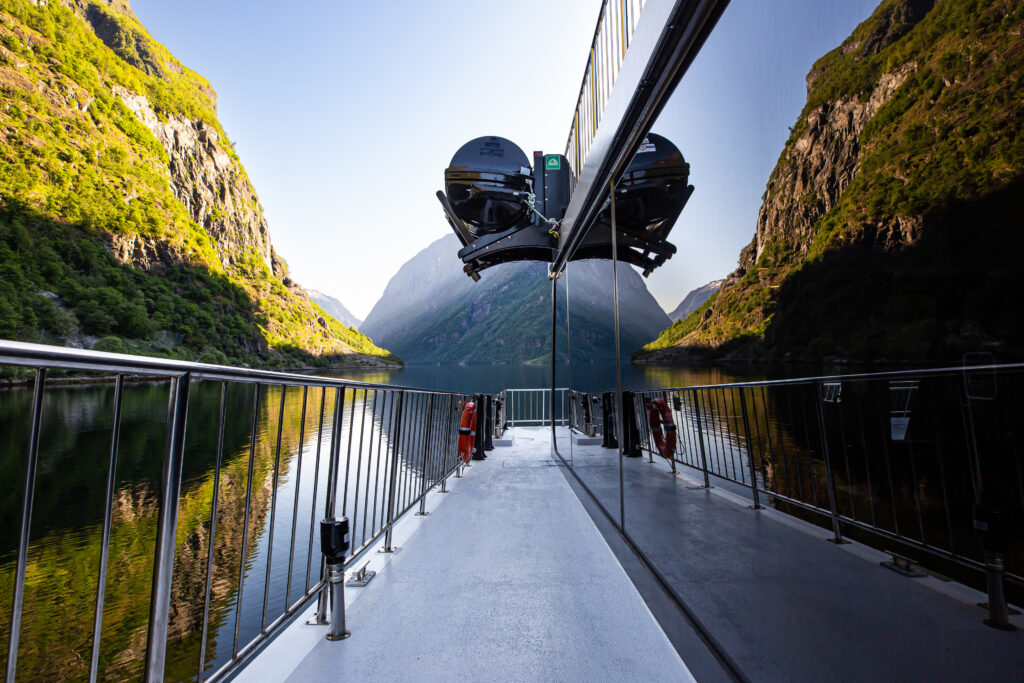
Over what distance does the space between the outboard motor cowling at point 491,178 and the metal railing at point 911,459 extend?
663cm

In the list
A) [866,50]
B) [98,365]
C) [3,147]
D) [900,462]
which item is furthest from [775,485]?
[3,147]

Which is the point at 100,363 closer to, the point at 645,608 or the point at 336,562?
the point at 336,562

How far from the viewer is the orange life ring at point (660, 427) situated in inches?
129

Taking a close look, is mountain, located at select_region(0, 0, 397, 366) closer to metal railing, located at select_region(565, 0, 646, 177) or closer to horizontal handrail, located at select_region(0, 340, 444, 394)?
metal railing, located at select_region(565, 0, 646, 177)

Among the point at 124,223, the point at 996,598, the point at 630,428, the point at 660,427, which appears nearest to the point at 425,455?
the point at 660,427

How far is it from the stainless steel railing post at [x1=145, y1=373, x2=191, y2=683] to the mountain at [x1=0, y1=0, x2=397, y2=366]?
44333 millimetres

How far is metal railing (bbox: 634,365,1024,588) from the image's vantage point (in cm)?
61

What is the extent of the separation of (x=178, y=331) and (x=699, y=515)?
203 ft

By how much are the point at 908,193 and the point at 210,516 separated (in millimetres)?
3716

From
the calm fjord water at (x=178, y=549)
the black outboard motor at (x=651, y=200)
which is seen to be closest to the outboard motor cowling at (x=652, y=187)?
the black outboard motor at (x=651, y=200)

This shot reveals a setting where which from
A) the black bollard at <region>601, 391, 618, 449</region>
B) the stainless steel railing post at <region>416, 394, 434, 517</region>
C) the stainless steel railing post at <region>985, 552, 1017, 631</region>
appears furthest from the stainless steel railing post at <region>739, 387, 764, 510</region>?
the black bollard at <region>601, 391, 618, 449</region>

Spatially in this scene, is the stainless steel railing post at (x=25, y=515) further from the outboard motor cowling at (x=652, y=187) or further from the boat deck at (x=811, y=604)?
the outboard motor cowling at (x=652, y=187)

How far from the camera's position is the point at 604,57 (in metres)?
3.26

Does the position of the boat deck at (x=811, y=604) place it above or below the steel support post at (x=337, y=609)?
above
